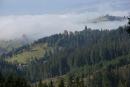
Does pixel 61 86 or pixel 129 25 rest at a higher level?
pixel 129 25

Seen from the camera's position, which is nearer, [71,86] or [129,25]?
[129,25]

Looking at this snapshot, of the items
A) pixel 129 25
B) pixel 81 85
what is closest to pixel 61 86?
pixel 81 85

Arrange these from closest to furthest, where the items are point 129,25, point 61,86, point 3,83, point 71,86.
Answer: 1. point 129,25
2. point 3,83
3. point 61,86
4. point 71,86

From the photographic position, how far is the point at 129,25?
156 ft

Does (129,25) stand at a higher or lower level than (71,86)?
higher

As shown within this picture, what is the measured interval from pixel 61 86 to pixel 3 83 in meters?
28.0

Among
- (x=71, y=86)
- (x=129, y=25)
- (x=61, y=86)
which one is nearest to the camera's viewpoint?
(x=129, y=25)

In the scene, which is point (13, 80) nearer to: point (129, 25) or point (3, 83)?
point (3, 83)

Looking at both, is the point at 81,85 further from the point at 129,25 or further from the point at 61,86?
the point at 129,25

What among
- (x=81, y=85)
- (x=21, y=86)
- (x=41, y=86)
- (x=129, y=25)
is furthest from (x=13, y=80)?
(x=129, y=25)

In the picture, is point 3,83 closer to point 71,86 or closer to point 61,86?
point 61,86

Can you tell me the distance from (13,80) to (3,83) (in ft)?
27.7

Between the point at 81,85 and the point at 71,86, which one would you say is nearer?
the point at 81,85

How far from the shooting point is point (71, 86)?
7869 inches
